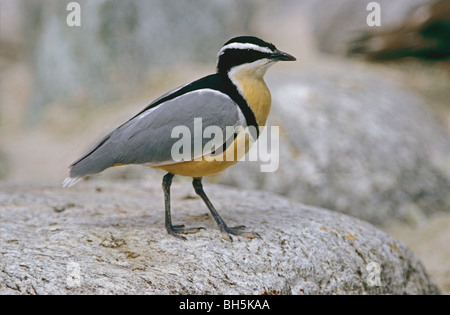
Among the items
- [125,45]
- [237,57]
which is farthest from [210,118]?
[125,45]

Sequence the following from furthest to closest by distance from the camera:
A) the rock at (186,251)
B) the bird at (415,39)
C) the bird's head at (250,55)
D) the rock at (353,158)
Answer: the bird at (415,39) < the rock at (353,158) < the bird's head at (250,55) < the rock at (186,251)

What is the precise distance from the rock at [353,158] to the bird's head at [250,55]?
335cm

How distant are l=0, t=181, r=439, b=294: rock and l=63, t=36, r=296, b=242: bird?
481 millimetres

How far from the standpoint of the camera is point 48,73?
33.7 ft

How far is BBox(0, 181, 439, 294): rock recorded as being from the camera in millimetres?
3172

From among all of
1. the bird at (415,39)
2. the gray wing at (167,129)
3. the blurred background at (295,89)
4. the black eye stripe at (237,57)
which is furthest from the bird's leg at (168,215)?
the bird at (415,39)

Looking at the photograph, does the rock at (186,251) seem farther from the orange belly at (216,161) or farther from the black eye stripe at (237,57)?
the black eye stripe at (237,57)

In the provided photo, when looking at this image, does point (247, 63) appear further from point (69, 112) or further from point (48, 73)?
point (48, 73)

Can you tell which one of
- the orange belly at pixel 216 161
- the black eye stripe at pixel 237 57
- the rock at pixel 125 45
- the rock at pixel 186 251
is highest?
the rock at pixel 125 45

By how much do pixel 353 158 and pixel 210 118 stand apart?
12.6 feet

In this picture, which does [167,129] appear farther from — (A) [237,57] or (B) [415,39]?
(B) [415,39]

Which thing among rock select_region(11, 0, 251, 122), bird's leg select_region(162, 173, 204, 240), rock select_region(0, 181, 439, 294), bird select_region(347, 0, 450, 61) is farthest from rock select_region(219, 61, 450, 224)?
bird's leg select_region(162, 173, 204, 240)

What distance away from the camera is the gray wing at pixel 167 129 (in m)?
3.46
